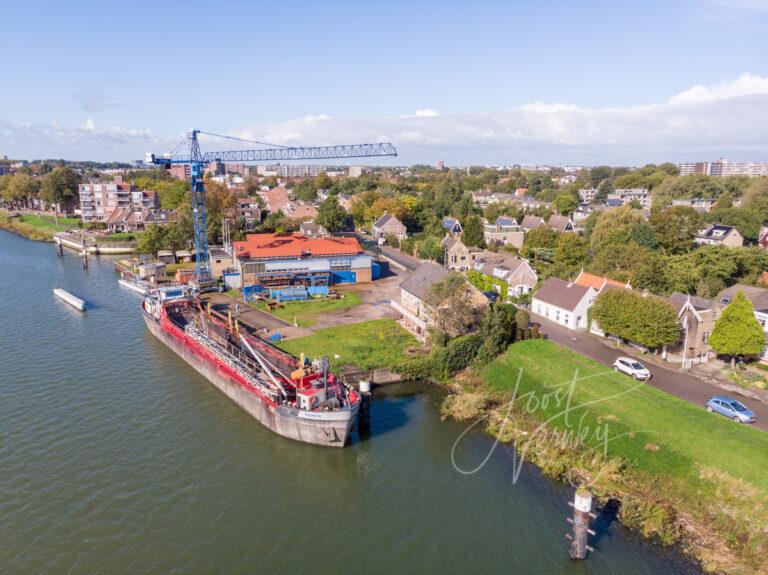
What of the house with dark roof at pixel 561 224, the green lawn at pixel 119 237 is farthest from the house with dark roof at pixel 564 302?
the green lawn at pixel 119 237

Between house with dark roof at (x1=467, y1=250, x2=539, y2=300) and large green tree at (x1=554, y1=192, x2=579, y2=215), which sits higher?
large green tree at (x1=554, y1=192, x2=579, y2=215)

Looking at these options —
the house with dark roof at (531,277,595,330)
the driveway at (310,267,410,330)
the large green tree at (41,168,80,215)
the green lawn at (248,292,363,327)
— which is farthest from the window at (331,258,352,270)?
the large green tree at (41,168,80,215)

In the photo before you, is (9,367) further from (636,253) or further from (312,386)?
(636,253)

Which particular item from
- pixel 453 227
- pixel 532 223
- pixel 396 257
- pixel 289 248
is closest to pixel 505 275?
pixel 289 248

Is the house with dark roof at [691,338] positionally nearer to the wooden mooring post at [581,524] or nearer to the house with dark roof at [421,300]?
the house with dark roof at [421,300]

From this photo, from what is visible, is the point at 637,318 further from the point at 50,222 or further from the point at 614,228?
the point at 50,222

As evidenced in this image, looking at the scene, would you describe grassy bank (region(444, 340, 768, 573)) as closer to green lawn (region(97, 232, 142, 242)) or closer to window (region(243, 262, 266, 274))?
window (region(243, 262, 266, 274))
